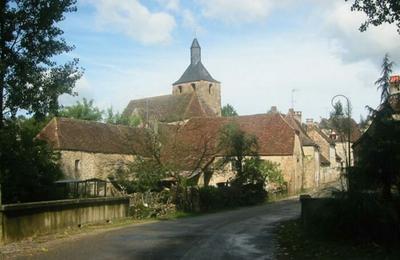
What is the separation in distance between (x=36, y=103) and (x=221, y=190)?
20.8 meters

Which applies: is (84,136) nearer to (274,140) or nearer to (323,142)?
(274,140)

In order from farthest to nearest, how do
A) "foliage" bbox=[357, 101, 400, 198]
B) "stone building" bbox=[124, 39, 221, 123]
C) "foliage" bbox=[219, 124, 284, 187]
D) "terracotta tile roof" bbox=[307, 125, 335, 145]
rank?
"terracotta tile roof" bbox=[307, 125, 335, 145] → "stone building" bbox=[124, 39, 221, 123] → "foliage" bbox=[219, 124, 284, 187] → "foliage" bbox=[357, 101, 400, 198]

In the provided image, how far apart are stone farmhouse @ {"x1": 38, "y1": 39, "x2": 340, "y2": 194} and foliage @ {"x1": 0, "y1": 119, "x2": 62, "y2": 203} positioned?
22.8ft

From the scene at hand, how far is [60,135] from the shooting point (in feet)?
149

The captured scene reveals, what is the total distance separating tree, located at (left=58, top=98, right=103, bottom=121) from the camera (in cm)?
6588

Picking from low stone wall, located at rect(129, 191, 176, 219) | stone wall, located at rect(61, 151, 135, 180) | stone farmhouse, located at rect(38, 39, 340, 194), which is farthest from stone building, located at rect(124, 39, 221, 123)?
low stone wall, located at rect(129, 191, 176, 219)

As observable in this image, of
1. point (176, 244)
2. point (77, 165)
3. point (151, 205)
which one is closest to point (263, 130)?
point (77, 165)

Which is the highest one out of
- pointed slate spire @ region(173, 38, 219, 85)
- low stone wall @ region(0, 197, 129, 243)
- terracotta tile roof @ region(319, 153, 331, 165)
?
pointed slate spire @ region(173, 38, 219, 85)

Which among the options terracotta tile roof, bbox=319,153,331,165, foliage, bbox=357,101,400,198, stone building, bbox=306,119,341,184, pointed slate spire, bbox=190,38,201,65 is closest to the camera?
foliage, bbox=357,101,400,198

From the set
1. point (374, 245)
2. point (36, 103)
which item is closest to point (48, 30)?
point (36, 103)

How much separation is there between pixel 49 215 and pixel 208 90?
74.9m

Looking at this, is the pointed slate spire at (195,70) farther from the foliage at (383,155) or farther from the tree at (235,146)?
the foliage at (383,155)

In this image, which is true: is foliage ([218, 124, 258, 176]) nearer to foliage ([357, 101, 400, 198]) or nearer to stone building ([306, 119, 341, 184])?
foliage ([357, 101, 400, 198])

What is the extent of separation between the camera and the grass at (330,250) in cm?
1181
